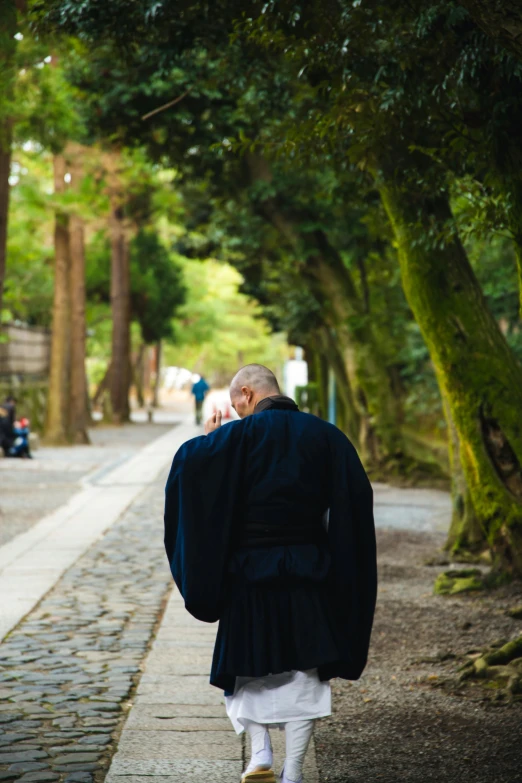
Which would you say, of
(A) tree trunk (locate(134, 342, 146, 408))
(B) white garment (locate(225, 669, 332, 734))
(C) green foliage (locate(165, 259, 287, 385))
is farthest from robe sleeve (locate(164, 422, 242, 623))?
(C) green foliage (locate(165, 259, 287, 385))

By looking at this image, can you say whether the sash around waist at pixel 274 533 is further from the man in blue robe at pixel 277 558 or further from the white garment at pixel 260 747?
the white garment at pixel 260 747

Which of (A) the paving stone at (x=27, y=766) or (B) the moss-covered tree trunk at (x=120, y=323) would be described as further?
(B) the moss-covered tree trunk at (x=120, y=323)

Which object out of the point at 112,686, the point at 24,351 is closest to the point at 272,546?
the point at 112,686

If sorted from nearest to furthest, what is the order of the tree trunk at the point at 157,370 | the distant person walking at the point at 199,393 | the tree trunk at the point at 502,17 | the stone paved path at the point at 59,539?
the tree trunk at the point at 502,17, the stone paved path at the point at 59,539, the distant person walking at the point at 199,393, the tree trunk at the point at 157,370

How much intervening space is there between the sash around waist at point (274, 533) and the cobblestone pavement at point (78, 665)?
1.31m

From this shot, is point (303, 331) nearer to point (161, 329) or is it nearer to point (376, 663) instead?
point (376, 663)

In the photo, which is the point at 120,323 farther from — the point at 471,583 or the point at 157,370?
the point at 471,583

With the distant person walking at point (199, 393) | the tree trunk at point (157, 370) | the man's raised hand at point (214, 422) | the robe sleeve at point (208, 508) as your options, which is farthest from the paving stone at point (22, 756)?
the tree trunk at point (157, 370)

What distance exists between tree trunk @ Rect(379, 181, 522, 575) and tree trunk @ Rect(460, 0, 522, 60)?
12.8ft

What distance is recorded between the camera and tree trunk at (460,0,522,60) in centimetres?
441

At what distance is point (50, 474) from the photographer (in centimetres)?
2064

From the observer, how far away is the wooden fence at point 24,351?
31.2m

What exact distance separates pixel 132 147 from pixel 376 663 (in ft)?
32.1

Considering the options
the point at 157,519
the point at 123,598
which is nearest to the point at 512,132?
the point at 123,598
